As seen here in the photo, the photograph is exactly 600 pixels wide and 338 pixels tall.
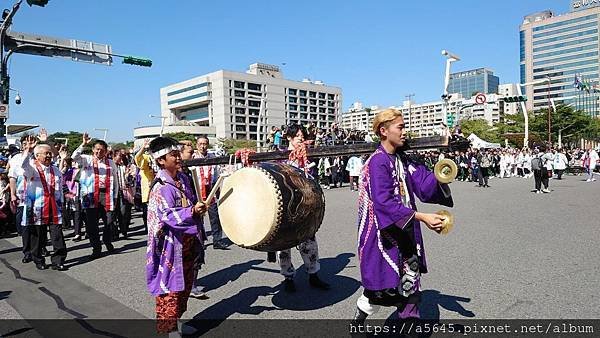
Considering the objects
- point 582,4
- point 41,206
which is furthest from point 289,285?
point 582,4

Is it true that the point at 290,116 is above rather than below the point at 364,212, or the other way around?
above

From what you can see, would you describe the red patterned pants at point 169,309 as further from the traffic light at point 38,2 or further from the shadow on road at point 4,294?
the traffic light at point 38,2

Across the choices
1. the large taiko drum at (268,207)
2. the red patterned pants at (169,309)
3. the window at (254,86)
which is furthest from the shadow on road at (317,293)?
the window at (254,86)

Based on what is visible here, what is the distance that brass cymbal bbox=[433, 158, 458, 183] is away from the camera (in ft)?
9.36

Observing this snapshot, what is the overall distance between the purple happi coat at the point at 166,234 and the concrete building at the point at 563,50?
11447 centimetres

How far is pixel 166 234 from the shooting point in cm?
357

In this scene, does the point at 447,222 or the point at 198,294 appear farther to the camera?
the point at 198,294

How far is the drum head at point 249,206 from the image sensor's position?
3342 mm

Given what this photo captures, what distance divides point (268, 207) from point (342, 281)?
6.84ft

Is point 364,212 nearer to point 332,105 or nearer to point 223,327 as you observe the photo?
point 223,327

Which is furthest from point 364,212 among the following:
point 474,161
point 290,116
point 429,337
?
point 290,116

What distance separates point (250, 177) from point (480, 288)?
2706 millimetres

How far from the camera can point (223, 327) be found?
3.86 meters

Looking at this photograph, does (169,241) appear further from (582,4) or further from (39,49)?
(582,4)
